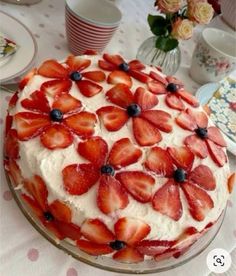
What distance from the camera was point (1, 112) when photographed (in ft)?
2.40

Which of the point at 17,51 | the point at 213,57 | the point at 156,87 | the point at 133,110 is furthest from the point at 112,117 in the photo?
the point at 213,57

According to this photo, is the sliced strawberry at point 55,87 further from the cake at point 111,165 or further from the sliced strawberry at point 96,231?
the sliced strawberry at point 96,231

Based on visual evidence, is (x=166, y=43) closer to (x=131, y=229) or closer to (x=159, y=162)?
(x=159, y=162)

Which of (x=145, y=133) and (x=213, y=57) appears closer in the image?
(x=145, y=133)

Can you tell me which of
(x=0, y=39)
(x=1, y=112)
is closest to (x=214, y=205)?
(x=1, y=112)

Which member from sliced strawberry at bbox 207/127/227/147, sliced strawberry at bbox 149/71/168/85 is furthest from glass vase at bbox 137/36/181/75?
sliced strawberry at bbox 207/127/227/147

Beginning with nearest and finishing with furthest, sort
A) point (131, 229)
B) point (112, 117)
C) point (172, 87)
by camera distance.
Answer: point (131, 229) → point (112, 117) → point (172, 87)

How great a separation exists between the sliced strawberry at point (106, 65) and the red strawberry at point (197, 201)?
260 mm

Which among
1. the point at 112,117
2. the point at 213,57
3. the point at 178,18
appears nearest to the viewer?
the point at 112,117

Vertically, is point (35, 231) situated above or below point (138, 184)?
below

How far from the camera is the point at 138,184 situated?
0.57 metres

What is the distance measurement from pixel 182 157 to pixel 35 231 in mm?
255

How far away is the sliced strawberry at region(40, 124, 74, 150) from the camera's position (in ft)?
1.86

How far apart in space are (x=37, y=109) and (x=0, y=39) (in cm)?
28
